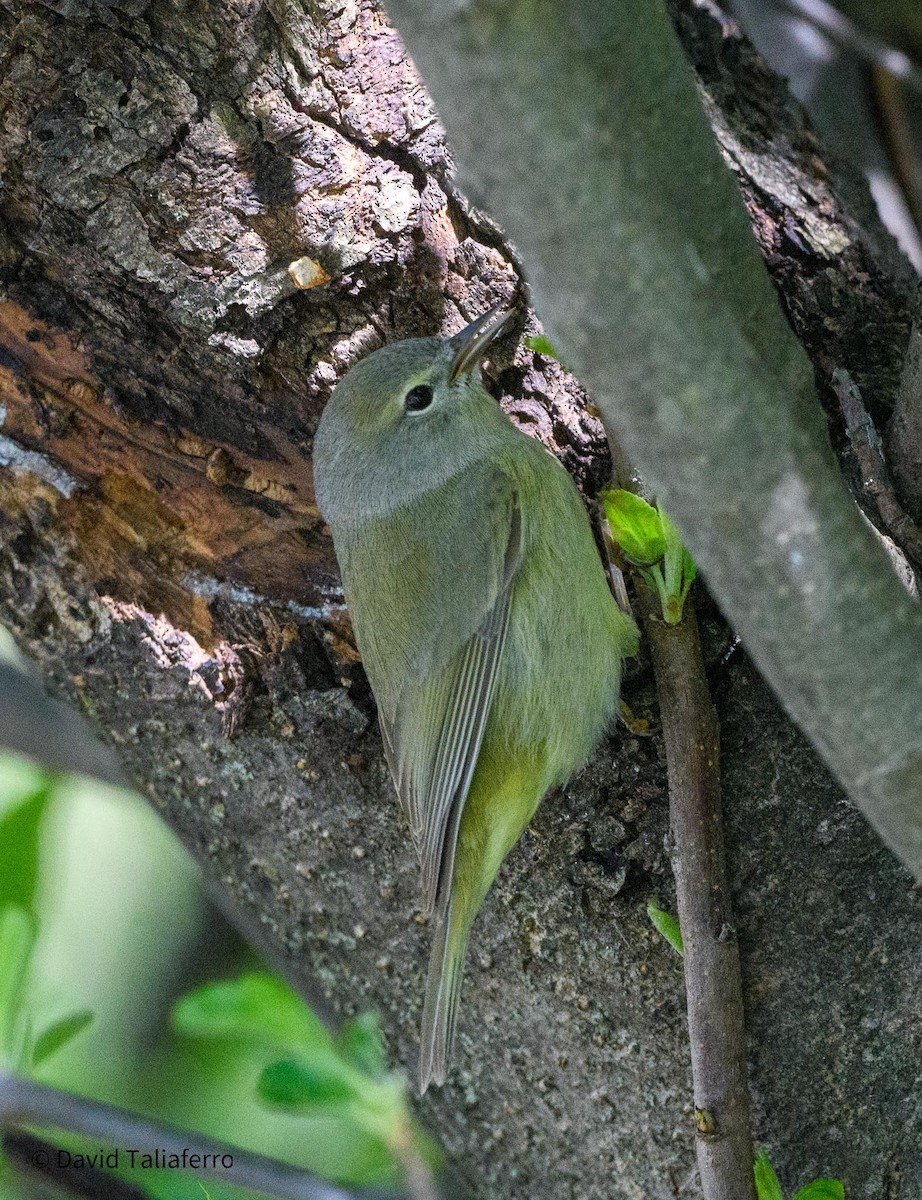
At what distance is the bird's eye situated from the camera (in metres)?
2.65

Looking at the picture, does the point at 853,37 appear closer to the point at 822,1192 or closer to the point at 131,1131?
the point at 822,1192

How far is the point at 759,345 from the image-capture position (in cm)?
108

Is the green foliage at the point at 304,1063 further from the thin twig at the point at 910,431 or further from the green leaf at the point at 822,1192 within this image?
the thin twig at the point at 910,431

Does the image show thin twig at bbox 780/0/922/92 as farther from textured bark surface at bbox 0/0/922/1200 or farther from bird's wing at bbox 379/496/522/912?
bird's wing at bbox 379/496/522/912

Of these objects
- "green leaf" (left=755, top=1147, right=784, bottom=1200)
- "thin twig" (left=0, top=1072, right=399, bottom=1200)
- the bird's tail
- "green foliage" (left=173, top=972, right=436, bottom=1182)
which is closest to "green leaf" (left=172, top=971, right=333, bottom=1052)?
"green foliage" (left=173, top=972, right=436, bottom=1182)

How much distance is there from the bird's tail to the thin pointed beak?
1.06 meters

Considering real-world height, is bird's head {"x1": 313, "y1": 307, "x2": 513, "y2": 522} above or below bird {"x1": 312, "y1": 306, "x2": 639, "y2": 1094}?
above

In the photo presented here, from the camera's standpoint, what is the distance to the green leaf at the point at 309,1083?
1625 mm

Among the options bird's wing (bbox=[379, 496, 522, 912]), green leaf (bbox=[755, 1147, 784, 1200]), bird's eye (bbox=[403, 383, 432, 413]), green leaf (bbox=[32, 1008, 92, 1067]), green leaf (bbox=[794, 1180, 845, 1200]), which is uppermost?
bird's eye (bbox=[403, 383, 432, 413])

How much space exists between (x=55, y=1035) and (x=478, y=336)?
147 centimetres

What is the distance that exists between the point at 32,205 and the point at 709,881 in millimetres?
1700

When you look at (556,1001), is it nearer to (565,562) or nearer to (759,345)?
(565,562)

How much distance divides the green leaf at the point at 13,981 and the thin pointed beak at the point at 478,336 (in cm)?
131

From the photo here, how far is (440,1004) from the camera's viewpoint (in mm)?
2260
